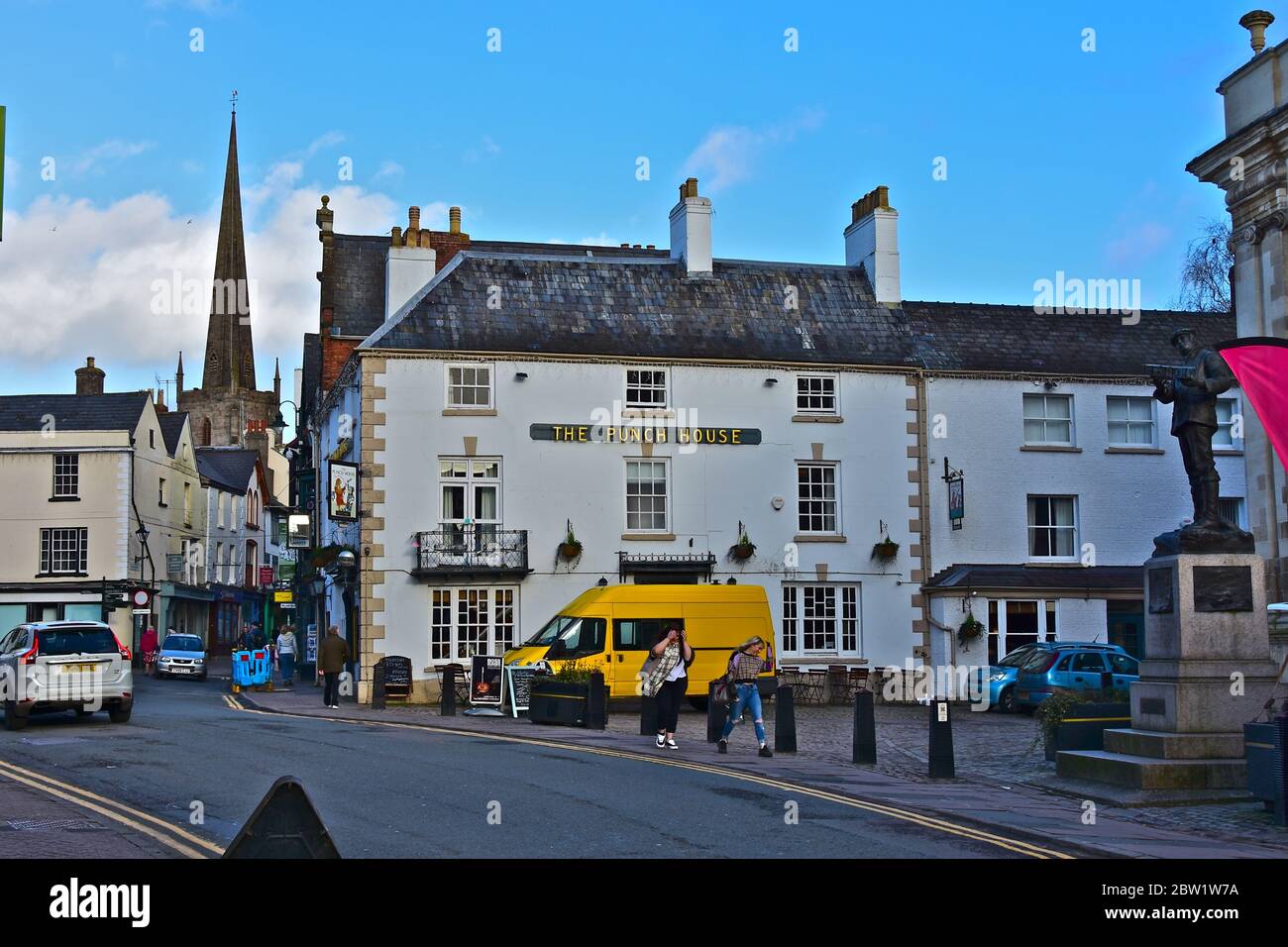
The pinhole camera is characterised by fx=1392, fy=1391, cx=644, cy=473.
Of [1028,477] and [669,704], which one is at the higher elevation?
[1028,477]

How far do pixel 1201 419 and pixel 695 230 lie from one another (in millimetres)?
21484

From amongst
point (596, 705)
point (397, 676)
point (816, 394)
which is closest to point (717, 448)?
point (816, 394)

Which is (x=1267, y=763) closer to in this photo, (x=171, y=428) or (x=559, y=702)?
(x=559, y=702)

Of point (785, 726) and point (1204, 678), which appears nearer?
point (1204, 678)

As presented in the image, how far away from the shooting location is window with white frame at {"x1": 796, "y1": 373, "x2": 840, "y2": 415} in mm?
34219

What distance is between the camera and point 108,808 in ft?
41.8

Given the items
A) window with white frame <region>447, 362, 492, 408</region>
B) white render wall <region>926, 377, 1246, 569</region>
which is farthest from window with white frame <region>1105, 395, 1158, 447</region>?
window with white frame <region>447, 362, 492, 408</region>

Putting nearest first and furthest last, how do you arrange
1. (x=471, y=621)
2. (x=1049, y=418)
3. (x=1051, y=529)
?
(x=471, y=621), (x=1051, y=529), (x=1049, y=418)

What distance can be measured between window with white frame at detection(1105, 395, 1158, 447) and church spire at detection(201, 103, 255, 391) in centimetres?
8724

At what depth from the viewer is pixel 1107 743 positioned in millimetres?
16391

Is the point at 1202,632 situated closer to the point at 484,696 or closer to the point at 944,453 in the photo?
the point at 484,696
